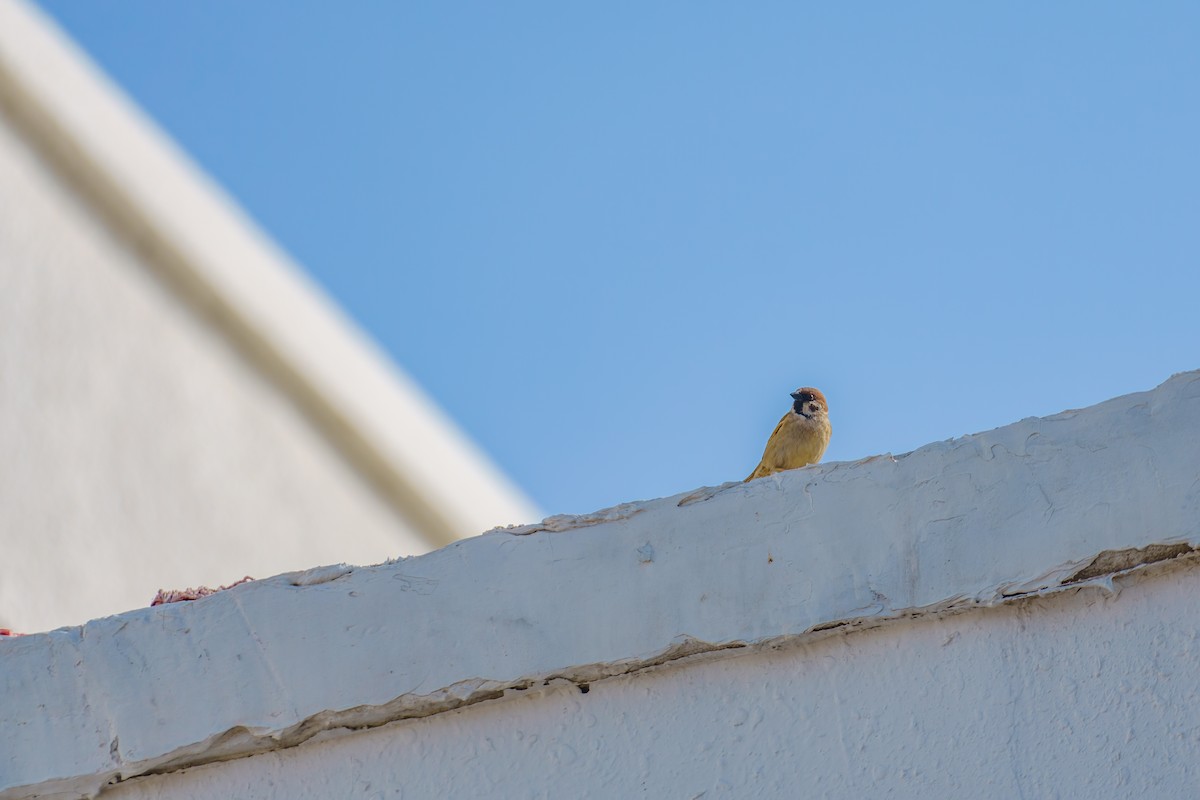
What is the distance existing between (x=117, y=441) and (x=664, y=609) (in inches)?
189

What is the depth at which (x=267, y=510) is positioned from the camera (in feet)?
23.6

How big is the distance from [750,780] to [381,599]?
0.78m

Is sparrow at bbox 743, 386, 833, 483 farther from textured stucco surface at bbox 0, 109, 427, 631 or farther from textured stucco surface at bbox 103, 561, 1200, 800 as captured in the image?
textured stucco surface at bbox 0, 109, 427, 631

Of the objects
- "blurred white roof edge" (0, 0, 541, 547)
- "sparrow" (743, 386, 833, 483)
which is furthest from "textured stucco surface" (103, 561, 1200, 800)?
"blurred white roof edge" (0, 0, 541, 547)

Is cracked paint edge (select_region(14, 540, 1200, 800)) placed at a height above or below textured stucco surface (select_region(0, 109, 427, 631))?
below

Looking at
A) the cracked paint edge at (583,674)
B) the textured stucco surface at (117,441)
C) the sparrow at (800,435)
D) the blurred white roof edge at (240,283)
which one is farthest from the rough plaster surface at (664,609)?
the blurred white roof edge at (240,283)

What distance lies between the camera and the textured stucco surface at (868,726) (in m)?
2.19

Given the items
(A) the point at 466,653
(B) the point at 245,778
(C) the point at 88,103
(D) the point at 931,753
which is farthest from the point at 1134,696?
(C) the point at 88,103

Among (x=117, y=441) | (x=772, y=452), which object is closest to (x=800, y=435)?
(x=772, y=452)

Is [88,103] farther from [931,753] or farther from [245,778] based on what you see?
[931,753]

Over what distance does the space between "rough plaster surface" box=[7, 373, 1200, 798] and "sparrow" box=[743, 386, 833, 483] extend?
2293 mm

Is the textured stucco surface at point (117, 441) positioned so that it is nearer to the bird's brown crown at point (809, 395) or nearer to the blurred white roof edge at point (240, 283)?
the blurred white roof edge at point (240, 283)

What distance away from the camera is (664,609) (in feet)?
8.11

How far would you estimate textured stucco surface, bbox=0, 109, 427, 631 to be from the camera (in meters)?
6.23
